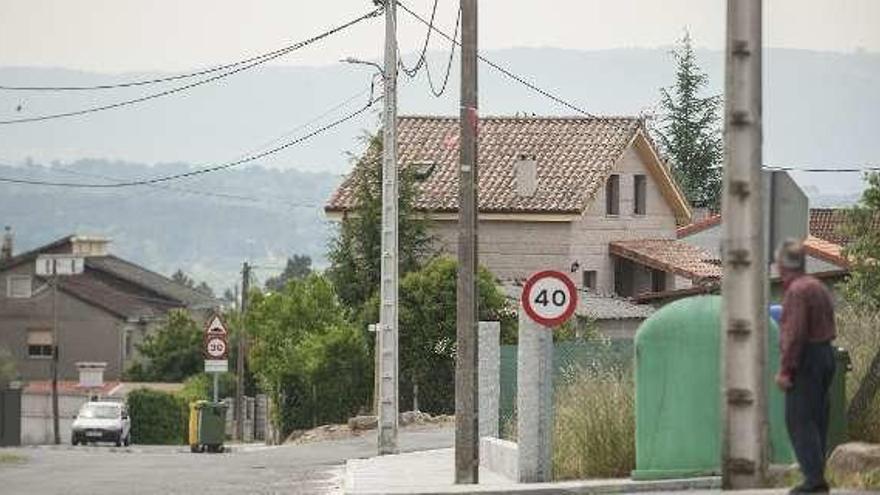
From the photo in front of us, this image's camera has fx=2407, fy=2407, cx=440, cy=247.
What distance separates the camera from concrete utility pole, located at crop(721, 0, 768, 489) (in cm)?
1819

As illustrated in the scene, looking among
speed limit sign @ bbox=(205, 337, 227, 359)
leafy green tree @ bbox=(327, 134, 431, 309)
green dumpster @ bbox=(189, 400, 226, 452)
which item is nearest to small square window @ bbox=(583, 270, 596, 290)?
leafy green tree @ bbox=(327, 134, 431, 309)

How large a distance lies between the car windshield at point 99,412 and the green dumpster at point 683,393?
140 feet

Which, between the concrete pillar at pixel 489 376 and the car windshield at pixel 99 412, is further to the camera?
the car windshield at pixel 99 412

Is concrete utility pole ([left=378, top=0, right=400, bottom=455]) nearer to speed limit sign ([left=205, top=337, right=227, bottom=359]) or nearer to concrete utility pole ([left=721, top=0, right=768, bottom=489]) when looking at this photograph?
speed limit sign ([left=205, top=337, right=227, bottom=359])

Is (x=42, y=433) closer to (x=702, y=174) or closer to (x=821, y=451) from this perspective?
(x=702, y=174)

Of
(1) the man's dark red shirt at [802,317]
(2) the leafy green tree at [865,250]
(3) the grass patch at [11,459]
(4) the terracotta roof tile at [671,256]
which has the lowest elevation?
(3) the grass patch at [11,459]

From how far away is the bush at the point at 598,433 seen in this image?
83.7 ft

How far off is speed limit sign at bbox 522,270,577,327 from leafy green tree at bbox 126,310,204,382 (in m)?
87.8

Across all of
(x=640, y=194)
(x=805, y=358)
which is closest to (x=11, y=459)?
(x=805, y=358)

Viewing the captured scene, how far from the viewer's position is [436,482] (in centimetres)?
2800

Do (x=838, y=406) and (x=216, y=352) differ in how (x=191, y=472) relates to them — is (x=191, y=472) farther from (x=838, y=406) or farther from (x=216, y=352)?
(x=216, y=352)

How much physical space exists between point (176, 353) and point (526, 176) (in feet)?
135

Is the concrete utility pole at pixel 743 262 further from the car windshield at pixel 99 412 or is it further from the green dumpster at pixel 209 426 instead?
the car windshield at pixel 99 412

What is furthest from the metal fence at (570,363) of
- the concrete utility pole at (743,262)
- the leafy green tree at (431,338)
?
the leafy green tree at (431,338)
